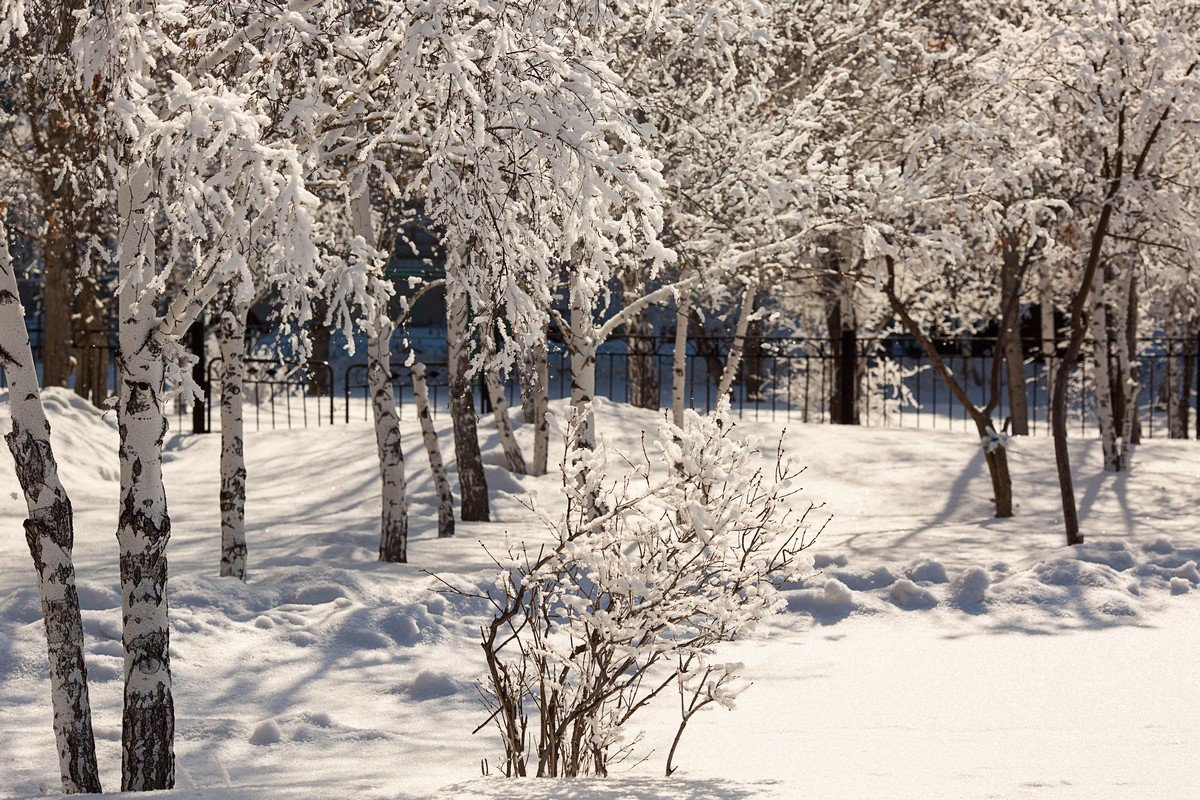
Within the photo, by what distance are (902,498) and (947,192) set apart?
3472 mm

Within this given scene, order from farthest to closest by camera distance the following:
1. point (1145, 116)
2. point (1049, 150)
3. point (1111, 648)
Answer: point (1049, 150), point (1145, 116), point (1111, 648)

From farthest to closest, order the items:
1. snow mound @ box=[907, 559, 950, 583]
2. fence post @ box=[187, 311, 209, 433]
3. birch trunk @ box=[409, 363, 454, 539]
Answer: fence post @ box=[187, 311, 209, 433], birch trunk @ box=[409, 363, 454, 539], snow mound @ box=[907, 559, 950, 583]

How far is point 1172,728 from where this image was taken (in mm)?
6145

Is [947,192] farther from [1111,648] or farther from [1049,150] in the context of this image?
[1111,648]

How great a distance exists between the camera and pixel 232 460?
9492 mm

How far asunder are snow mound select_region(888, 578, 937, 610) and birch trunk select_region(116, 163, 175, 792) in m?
5.65

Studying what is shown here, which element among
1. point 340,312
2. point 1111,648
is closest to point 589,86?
point 340,312

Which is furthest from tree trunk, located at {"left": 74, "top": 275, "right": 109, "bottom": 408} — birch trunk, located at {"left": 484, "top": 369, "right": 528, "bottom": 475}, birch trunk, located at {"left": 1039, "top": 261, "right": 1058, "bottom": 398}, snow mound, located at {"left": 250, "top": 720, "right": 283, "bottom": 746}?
birch trunk, located at {"left": 1039, "top": 261, "right": 1058, "bottom": 398}

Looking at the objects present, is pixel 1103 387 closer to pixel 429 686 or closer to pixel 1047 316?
pixel 1047 316

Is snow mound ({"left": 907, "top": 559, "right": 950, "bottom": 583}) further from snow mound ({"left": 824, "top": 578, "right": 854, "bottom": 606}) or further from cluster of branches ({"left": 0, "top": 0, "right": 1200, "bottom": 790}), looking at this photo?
cluster of branches ({"left": 0, "top": 0, "right": 1200, "bottom": 790})

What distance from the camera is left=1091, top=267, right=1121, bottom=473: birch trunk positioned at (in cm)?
1421

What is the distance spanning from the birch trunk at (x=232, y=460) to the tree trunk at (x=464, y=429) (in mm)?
2451

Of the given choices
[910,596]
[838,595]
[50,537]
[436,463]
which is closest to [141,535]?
[50,537]

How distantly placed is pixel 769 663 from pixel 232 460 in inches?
164
